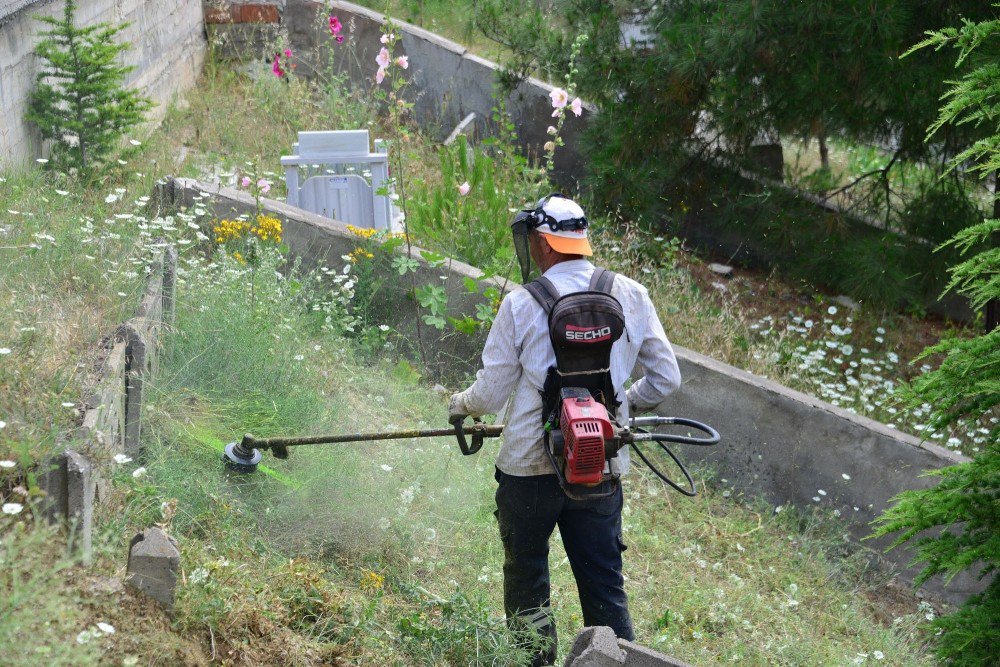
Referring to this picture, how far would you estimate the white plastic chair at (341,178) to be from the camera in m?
6.60

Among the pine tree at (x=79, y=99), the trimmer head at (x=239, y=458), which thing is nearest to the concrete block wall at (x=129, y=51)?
the pine tree at (x=79, y=99)

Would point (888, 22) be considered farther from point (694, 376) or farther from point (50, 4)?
point (50, 4)

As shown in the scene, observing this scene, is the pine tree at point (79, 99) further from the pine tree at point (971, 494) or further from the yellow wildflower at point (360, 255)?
the pine tree at point (971, 494)

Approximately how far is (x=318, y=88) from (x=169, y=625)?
6787 mm

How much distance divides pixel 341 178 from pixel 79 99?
1.63m

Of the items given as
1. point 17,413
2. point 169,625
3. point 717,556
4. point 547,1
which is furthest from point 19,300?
point 547,1

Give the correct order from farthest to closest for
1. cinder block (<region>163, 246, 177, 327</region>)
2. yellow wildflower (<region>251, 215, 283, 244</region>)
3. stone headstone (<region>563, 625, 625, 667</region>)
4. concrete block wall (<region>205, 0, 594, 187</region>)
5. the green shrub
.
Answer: concrete block wall (<region>205, 0, 594, 187</region>), the green shrub, yellow wildflower (<region>251, 215, 283, 244</region>), cinder block (<region>163, 246, 177, 327</region>), stone headstone (<region>563, 625, 625, 667</region>)

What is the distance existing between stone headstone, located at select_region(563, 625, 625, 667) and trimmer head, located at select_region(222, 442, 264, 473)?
1.81 meters

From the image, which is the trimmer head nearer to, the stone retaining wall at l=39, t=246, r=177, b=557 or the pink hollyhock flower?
the stone retaining wall at l=39, t=246, r=177, b=557

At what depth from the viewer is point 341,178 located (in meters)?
6.63

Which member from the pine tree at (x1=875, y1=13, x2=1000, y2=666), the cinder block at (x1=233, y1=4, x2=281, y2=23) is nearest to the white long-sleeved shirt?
the pine tree at (x1=875, y1=13, x2=1000, y2=666)

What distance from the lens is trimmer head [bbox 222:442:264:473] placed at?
161 inches

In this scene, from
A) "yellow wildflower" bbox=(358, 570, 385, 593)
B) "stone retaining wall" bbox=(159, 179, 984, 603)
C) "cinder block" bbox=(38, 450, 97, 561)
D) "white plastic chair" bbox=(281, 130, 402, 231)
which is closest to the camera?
"cinder block" bbox=(38, 450, 97, 561)

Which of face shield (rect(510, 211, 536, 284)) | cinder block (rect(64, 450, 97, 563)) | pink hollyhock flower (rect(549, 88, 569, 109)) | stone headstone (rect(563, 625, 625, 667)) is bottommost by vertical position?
stone headstone (rect(563, 625, 625, 667))
